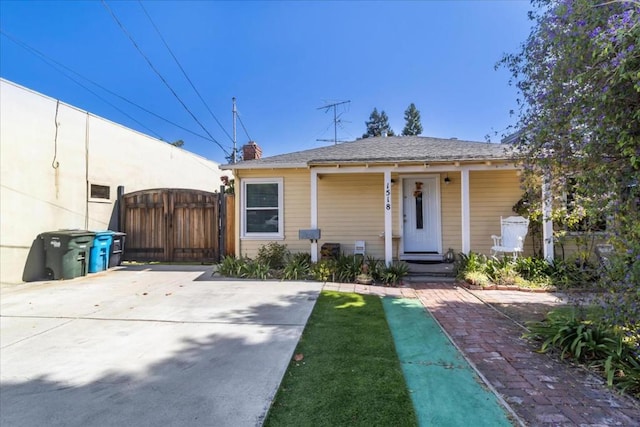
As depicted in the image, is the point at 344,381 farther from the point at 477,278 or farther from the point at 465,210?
the point at 465,210

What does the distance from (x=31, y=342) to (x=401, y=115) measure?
132 feet

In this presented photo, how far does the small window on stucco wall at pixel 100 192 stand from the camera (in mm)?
9255

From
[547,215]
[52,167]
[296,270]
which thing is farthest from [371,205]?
[52,167]

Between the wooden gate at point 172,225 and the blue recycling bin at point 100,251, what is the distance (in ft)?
4.48

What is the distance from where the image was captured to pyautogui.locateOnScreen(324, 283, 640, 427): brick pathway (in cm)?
229

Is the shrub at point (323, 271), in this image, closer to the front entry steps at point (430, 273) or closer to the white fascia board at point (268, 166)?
the front entry steps at point (430, 273)

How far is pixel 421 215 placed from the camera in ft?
28.9

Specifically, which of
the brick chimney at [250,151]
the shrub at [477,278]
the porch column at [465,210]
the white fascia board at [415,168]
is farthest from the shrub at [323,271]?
the brick chimney at [250,151]

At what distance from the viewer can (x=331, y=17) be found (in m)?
9.84

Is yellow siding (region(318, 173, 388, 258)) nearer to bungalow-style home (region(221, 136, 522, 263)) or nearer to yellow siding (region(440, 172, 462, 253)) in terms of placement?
bungalow-style home (region(221, 136, 522, 263))

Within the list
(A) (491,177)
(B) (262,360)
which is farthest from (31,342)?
(A) (491,177)

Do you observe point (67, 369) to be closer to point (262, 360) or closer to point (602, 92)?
point (262, 360)

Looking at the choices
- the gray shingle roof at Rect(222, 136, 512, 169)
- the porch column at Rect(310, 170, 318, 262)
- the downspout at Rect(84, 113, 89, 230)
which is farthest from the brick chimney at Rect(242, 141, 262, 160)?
the downspout at Rect(84, 113, 89, 230)

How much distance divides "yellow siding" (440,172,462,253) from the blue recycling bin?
911 cm
